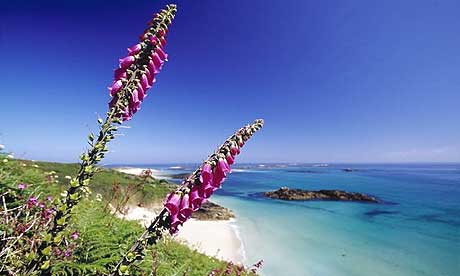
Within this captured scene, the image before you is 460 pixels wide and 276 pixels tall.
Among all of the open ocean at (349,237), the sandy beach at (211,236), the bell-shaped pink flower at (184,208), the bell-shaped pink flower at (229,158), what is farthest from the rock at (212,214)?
the bell-shaped pink flower at (184,208)

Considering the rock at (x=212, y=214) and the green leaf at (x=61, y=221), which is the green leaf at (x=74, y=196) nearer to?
the green leaf at (x=61, y=221)

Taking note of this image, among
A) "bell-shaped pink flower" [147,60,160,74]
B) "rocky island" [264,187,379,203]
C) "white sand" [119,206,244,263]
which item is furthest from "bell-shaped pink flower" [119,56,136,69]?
"rocky island" [264,187,379,203]

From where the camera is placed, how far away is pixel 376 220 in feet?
115

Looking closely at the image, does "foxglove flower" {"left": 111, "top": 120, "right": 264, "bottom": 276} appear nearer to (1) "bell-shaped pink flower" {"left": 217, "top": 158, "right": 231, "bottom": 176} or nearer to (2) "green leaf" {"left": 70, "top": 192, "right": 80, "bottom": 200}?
(1) "bell-shaped pink flower" {"left": 217, "top": 158, "right": 231, "bottom": 176}

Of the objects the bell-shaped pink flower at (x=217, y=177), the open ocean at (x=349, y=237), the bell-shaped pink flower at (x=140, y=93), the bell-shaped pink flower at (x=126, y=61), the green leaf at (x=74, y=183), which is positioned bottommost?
the open ocean at (x=349, y=237)

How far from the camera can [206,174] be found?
75.4 inches

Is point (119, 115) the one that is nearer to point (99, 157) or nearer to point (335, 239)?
point (99, 157)

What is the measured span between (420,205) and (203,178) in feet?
183

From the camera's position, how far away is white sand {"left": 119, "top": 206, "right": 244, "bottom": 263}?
18.2 m

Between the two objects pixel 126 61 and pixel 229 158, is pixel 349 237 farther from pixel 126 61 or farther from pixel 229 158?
pixel 126 61

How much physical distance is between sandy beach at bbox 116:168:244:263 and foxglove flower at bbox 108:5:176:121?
600 inches

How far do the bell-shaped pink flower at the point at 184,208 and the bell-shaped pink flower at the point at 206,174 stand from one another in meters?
0.15

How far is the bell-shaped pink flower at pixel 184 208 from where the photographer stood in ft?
6.07

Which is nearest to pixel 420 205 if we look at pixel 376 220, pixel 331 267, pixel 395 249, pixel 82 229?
pixel 376 220
